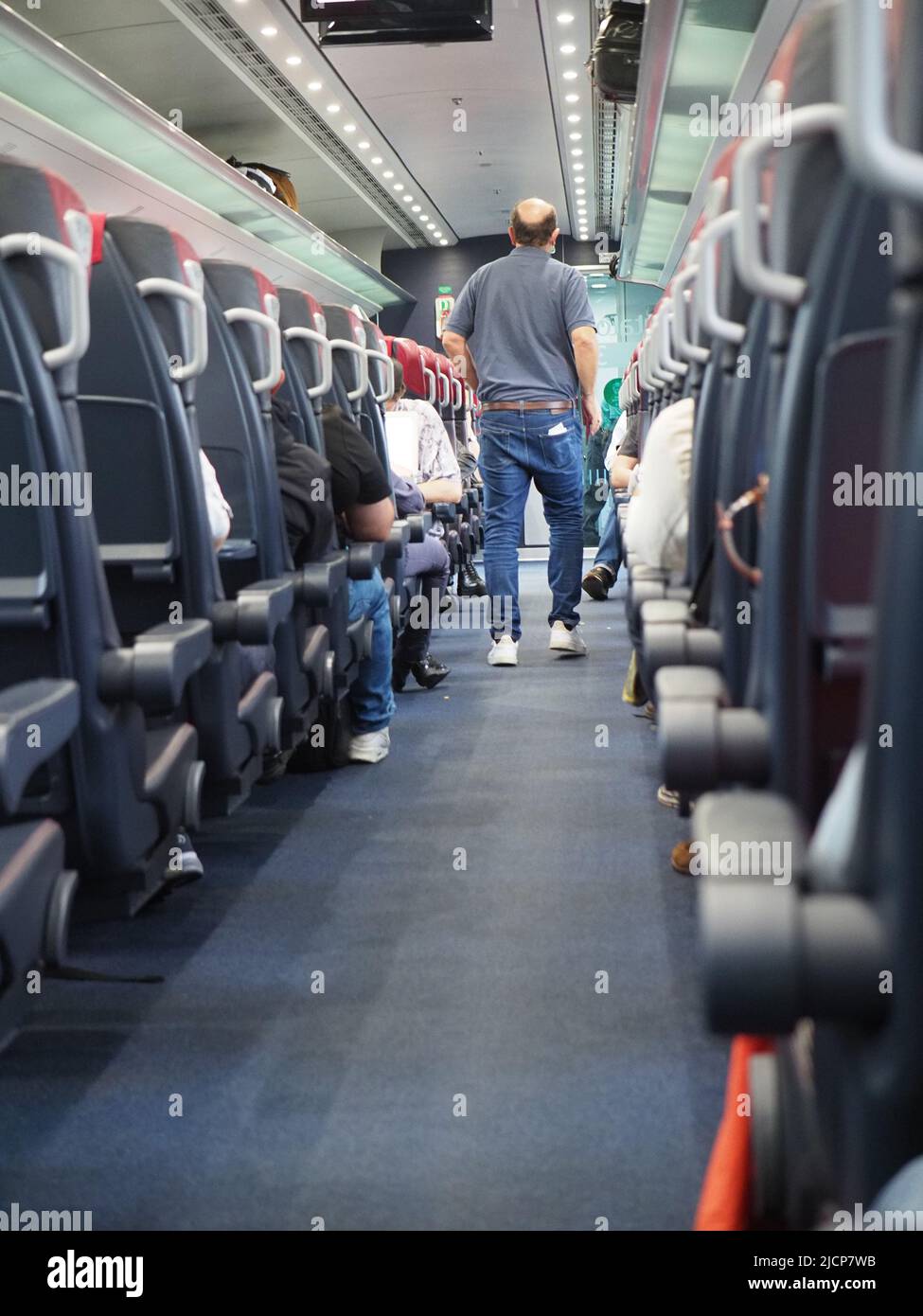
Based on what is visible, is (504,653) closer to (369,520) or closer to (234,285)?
(369,520)

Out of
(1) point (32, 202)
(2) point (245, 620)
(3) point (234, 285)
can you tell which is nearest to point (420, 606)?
(3) point (234, 285)

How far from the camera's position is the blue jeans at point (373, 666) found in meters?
4.34

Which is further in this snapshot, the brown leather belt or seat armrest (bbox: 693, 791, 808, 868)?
the brown leather belt

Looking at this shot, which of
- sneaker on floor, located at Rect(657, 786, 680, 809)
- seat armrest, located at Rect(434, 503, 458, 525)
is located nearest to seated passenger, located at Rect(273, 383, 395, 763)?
sneaker on floor, located at Rect(657, 786, 680, 809)

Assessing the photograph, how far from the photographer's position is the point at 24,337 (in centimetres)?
184

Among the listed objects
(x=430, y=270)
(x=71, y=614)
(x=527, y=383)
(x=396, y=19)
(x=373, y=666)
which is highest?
(x=430, y=270)

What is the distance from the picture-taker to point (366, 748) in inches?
179

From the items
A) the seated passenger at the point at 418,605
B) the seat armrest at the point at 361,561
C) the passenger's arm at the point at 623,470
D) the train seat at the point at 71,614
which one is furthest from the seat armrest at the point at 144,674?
the passenger's arm at the point at 623,470

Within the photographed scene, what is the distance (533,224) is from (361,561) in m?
2.80

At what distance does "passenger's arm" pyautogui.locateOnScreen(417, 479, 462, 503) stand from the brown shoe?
3658 mm

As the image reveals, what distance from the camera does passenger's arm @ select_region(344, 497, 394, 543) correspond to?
13.6 feet

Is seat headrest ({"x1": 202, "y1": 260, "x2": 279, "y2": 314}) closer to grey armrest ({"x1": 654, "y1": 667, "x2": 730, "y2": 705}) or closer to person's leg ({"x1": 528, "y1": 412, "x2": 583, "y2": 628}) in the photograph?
grey armrest ({"x1": 654, "y1": 667, "x2": 730, "y2": 705})
